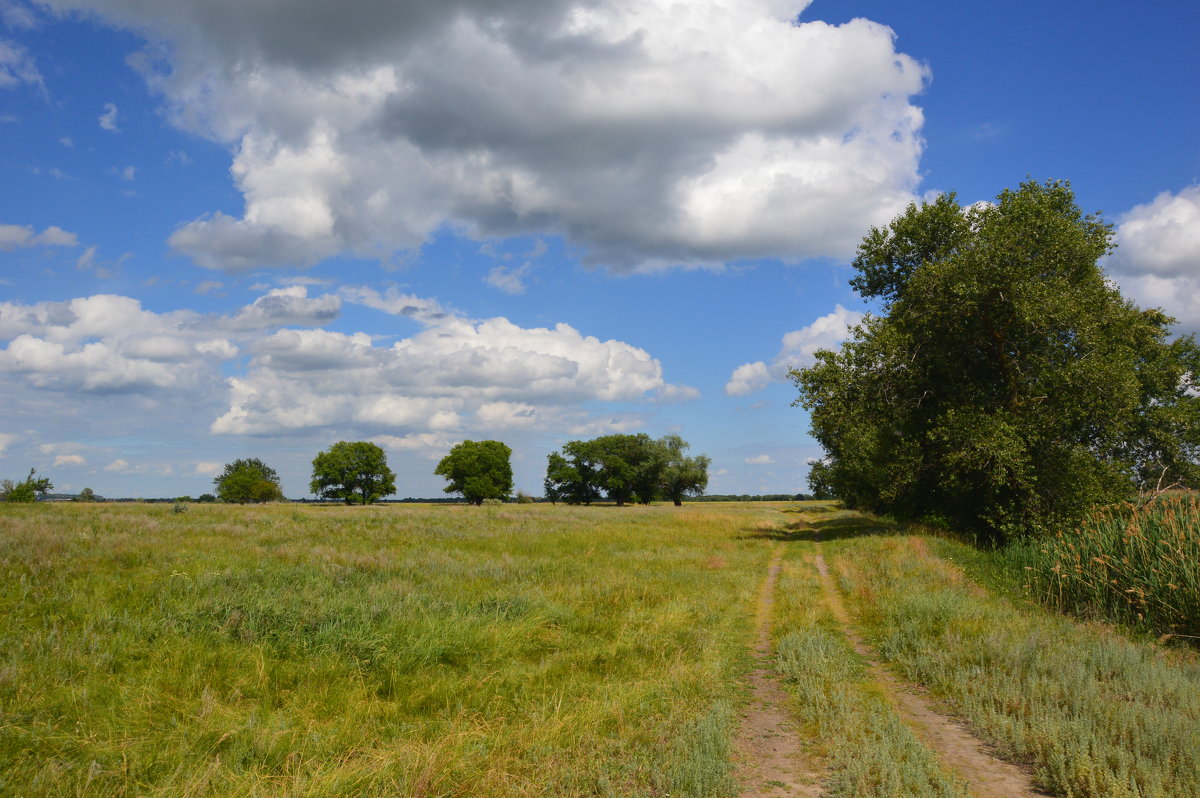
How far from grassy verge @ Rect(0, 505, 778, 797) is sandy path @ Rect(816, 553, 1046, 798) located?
216cm

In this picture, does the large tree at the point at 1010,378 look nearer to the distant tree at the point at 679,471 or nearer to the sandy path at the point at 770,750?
the sandy path at the point at 770,750

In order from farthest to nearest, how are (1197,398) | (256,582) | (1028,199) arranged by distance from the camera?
1. (1197,398)
2. (1028,199)
3. (256,582)

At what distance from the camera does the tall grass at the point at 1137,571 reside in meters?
12.1

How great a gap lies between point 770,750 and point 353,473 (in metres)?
103

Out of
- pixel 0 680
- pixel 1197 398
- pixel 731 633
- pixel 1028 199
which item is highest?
pixel 1028 199

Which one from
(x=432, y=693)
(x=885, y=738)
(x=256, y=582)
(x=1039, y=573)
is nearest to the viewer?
(x=885, y=738)

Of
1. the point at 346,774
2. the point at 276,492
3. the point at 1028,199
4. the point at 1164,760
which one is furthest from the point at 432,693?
the point at 276,492

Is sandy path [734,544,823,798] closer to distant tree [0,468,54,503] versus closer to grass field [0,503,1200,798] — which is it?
grass field [0,503,1200,798]

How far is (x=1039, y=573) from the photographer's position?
1580 centimetres

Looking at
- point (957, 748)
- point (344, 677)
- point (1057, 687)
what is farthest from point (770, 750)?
point (344, 677)

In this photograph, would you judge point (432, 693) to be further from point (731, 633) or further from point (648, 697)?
point (731, 633)

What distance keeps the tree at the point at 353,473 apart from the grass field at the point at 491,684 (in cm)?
8818

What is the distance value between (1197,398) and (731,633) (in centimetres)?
3906

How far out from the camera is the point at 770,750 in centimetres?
675
